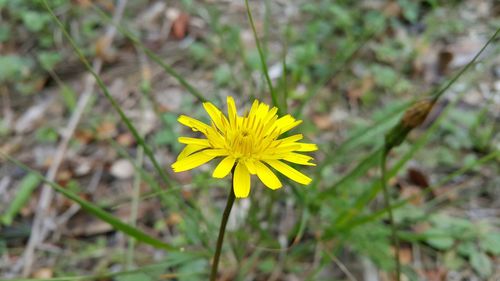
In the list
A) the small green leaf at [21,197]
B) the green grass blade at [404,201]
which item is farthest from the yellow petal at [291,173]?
the small green leaf at [21,197]

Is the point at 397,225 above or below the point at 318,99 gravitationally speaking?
below

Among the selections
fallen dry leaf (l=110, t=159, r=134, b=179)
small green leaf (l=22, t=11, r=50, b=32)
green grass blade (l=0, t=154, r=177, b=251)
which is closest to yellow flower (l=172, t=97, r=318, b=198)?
green grass blade (l=0, t=154, r=177, b=251)

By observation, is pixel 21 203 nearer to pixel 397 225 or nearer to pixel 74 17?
A: pixel 74 17

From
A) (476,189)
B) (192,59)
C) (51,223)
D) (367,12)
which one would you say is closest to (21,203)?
(51,223)

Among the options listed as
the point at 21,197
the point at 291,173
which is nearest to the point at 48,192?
the point at 21,197

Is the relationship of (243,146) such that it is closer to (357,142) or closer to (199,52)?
(357,142)
